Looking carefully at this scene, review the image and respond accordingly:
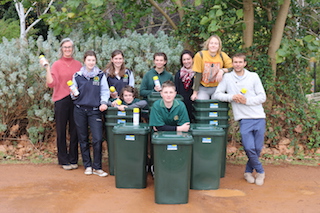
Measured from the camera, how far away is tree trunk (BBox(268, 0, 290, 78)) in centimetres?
778

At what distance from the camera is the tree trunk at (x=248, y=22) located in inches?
309

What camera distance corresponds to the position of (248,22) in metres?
7.94

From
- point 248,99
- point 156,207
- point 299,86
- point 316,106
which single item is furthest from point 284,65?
point 156,207

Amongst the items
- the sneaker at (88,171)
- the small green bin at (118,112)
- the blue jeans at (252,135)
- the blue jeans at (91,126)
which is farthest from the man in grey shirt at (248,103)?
the sneaker at (88,171)

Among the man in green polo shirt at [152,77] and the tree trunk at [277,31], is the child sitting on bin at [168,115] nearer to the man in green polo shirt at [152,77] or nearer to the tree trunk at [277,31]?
the man in green polo shirt at [152,77]

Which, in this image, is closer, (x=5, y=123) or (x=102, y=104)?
(x=102, y=104)

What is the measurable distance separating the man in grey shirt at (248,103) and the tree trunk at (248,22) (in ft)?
8.11

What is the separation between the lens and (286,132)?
785 centimetres

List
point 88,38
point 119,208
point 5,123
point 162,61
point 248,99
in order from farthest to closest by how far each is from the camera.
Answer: point 88,38 < point 5,123 < point 162,61 < point 248,99 < point 119,208

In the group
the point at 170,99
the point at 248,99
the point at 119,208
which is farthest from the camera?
the point at 248,99

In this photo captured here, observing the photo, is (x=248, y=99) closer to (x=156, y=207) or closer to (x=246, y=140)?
(x=246, y=140)

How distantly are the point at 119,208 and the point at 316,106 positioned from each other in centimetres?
558

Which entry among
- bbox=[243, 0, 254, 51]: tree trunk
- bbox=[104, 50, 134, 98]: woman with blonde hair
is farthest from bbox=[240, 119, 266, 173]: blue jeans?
bbox=[243, 0, 254, 51]: tree trunk

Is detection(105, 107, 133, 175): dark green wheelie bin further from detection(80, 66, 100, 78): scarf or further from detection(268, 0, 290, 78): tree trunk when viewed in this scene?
detection(268, 0, 290, 78): tree trunk
